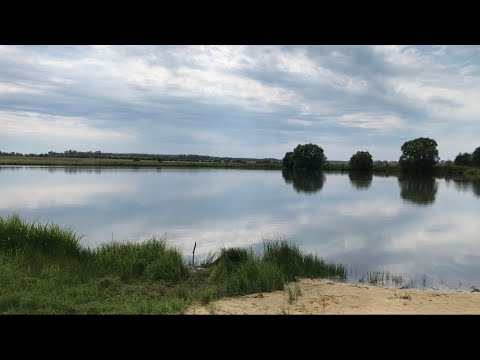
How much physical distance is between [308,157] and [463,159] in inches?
1051

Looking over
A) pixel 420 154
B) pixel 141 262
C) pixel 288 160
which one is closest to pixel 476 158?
pixel 420 154

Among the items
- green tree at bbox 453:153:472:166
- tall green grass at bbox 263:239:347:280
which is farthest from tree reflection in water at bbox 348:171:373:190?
tall green grass at bbox 263:239:347:280

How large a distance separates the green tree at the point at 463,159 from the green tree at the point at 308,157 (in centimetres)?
2340

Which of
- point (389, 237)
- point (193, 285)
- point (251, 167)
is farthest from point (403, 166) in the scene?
point (193, 285)

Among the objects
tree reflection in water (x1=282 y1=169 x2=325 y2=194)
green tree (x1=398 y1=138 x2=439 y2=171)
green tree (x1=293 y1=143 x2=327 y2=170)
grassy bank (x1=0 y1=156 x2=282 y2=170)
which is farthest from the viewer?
grassy bank (x1=0 y1=156 x2=282 y2=170)

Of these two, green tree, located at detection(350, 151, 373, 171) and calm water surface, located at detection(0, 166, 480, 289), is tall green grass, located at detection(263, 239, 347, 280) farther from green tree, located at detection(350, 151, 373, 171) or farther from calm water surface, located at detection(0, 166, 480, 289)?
green tree, located at detection(350, 151, 373, 171)

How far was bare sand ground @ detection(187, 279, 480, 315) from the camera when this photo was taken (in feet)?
17.8

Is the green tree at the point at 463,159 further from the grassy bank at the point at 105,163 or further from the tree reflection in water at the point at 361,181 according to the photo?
the grassy bank at the point at 105,163

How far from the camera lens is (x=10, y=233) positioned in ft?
25.5

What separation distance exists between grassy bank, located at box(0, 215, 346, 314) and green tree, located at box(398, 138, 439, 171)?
54.8m

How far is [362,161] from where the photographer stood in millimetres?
68812
